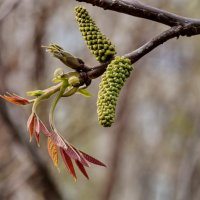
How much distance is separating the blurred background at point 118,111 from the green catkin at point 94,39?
174cm

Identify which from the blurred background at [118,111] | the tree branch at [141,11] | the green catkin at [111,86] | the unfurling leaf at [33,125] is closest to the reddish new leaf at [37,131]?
the unfurling leaf at [33,125]

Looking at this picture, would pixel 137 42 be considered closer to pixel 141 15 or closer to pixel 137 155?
pixel 137 155

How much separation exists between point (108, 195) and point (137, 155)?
174 centimetres

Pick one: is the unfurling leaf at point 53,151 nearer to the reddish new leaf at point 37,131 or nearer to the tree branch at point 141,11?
the reddish new leaf at point 37,131

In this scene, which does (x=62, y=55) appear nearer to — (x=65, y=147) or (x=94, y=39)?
(x=94, y=39)

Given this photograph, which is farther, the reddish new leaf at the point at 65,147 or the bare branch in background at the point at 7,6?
the bare branch in background at the point at 7,6

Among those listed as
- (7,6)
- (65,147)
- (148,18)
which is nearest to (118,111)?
(7,6)

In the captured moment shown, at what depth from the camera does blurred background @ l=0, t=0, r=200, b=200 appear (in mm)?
3967

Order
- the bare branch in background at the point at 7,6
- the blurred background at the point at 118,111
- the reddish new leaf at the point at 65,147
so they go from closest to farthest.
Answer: the reddish new leaf at the point at 65,147 → the bare branch in background at the point at 7,6 → the blurred background at the point at 118,111

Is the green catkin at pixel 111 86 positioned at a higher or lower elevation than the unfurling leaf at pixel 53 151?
higher

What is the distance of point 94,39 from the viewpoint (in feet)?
4.44

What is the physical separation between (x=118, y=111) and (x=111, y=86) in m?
4.35

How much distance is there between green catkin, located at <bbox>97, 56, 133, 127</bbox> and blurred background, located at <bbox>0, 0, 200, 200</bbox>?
182 centimetres

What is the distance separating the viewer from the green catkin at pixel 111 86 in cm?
129
